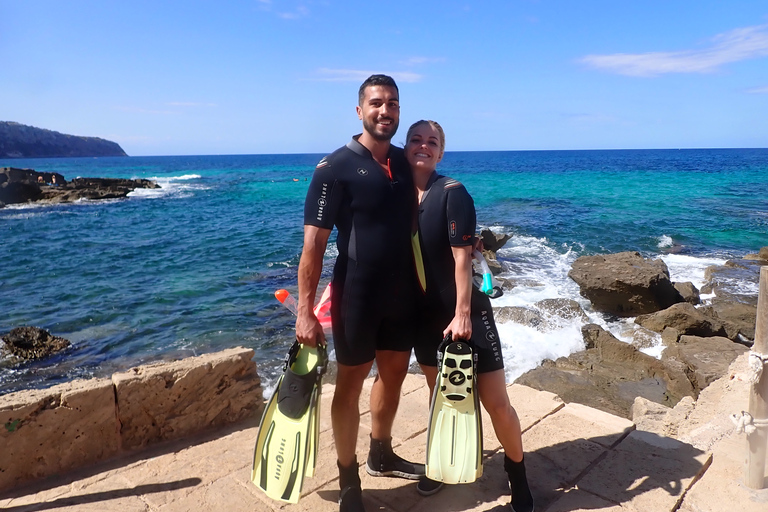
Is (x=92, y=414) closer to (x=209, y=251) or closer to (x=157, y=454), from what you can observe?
(x=157, y=454)

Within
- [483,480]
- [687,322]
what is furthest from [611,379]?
[483,480]

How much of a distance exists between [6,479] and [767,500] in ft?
12.8

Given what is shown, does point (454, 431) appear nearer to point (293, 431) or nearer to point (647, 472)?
point (293, 431)

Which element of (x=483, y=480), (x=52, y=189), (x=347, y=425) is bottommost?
(x=483, y=480)

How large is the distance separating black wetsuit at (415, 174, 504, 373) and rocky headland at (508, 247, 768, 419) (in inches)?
106

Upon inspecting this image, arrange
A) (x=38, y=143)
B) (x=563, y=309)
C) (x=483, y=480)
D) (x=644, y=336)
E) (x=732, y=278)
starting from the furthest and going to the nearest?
(x=38, y=143), (x=732, y=278), (x=563, y=309), (x=644, y=336), (x=483, y=480)

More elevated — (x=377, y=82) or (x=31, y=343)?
(x=377, y=82)

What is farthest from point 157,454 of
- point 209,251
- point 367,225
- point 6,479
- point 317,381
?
point 209,251

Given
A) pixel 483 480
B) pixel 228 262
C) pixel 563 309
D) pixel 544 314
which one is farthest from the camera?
pixel 228 262

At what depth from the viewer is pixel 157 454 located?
3.25m

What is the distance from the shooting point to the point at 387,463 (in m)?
2.93

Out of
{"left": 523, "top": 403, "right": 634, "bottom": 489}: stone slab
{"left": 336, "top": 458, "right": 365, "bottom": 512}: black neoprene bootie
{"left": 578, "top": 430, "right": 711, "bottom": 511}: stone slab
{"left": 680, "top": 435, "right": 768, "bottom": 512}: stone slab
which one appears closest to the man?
{"left": 336, "top": 458, "right": 365, "bottom": 512}: black neoprene bootie

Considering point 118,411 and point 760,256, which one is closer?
point 118,411

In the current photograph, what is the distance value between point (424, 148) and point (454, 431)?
4.46 feet
